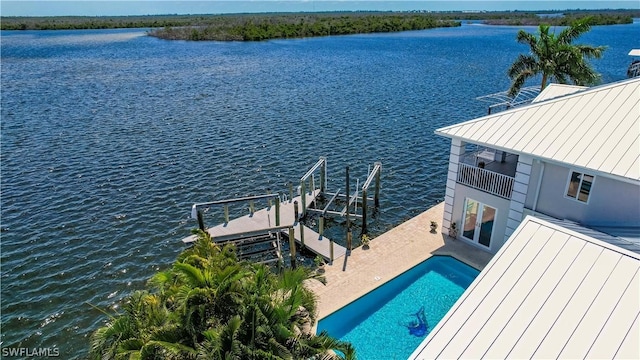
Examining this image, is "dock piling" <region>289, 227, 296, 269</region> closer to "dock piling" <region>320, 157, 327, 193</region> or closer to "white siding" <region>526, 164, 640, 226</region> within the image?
"dock piling" <region>320, 157, 327, 193</region>

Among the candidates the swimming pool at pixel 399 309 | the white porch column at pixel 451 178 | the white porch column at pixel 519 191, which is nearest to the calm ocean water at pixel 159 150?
the white porch column at pixel 451 178

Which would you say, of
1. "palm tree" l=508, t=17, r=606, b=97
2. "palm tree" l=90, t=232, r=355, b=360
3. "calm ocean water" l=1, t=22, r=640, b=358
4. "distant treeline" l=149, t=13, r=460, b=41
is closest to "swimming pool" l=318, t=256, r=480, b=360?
"palm tree" l=90, t=232, r=355, b=360

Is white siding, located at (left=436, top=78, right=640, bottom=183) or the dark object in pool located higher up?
white siding, located at (left=436, top=78, right=640, bottom=183)

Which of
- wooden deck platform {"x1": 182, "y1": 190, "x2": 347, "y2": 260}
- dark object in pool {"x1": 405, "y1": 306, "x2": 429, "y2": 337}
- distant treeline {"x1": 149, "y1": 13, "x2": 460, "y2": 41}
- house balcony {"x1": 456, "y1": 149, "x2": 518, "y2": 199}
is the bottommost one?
dark object in pool {"x1": 405, "y1": 306, "x2": 429, "y2": 337}

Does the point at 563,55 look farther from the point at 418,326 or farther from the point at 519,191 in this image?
the point at 418,326

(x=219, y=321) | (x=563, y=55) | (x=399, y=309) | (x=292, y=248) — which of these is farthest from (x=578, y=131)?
(x=563, y=55)

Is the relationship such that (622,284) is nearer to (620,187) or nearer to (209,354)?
(620,187)
